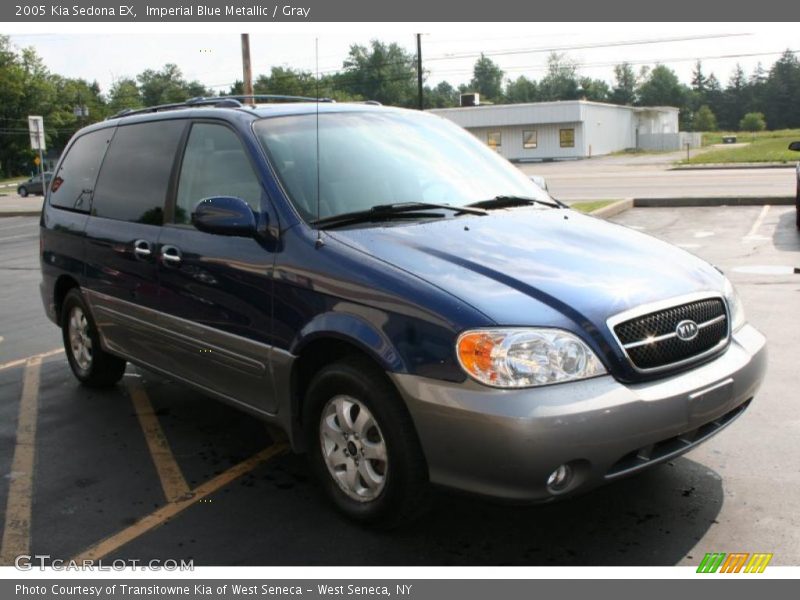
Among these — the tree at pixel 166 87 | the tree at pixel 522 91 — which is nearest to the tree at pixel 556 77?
the tree at pixel 522 91

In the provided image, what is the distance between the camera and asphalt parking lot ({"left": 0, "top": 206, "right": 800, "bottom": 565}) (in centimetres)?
340

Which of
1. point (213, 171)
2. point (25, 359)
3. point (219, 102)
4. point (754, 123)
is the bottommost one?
point (25, 359)

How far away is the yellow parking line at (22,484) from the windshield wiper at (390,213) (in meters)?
1.92

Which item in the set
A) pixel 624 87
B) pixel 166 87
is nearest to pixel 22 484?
pixel 166 87

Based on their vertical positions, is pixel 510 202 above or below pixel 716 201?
above

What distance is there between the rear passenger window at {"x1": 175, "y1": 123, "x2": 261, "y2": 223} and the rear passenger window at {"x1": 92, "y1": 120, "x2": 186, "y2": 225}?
0.18m

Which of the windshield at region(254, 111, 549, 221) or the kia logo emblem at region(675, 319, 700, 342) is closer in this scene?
the kia logo emblem at region(675, 319, 700, 342)

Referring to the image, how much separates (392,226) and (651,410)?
1.45 meters

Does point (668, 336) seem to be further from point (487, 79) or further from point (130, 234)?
point (487, 79)

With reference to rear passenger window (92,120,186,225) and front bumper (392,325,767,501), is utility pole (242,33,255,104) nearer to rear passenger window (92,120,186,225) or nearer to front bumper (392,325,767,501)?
rear passenger window (92,120,186,225)

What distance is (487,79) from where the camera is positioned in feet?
475

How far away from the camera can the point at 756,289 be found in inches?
334

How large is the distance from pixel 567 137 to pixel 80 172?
56.9 meters

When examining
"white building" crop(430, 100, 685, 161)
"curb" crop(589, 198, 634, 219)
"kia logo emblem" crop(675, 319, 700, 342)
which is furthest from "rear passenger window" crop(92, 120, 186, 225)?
"white building" crop(430, 100, 685, 161)
